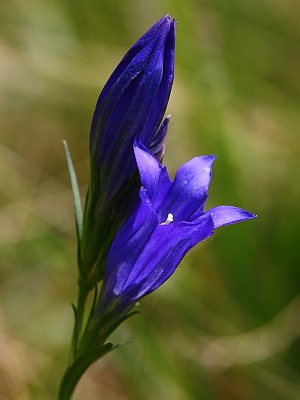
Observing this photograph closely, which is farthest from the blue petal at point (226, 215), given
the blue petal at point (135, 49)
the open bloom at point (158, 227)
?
the blue petal at point (135, 49)

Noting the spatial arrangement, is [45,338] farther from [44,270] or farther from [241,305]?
[241,305]

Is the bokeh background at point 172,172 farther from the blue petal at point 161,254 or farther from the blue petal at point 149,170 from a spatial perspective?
the blue petal at point 149,170

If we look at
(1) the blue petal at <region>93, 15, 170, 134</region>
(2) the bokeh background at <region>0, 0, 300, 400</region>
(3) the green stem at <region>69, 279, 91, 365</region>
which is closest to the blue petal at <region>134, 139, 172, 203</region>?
(1) the blue petal at <region>93, 15, 170, 134</region>

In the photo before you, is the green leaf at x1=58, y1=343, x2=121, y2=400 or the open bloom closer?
the open bloom

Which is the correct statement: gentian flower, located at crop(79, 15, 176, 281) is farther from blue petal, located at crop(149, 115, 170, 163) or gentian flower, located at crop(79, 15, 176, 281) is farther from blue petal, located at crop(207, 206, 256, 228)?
blue petal, located at crop(207, 206, 256, 228)

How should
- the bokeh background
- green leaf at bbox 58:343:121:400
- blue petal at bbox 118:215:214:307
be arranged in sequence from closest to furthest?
blue petal at bbox 118:215:214:307 < green leaf at bbox 58:343:121:400 < the bokeh background
